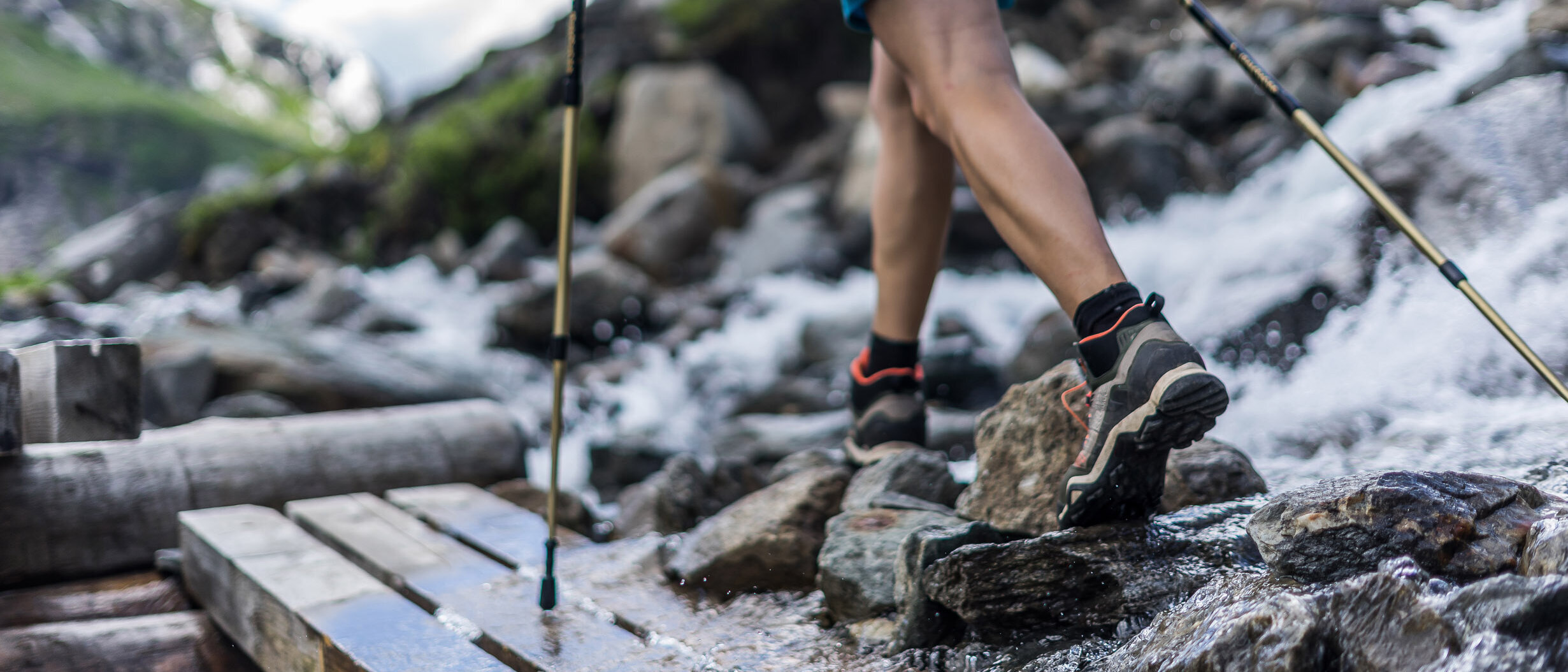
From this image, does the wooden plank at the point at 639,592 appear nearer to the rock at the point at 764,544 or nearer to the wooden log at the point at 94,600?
the rock at the point at 764,544

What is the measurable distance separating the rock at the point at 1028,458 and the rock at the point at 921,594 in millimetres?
240

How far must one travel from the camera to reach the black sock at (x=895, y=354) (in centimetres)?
227

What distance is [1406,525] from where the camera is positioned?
1.19m

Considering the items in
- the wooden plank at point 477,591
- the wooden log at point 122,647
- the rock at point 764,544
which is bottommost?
the wooden log at point 122,647

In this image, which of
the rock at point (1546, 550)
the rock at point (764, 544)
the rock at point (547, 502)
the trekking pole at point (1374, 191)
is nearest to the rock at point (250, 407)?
the rock at point (547, 502)

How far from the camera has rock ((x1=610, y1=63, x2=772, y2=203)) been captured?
11367 millimetres

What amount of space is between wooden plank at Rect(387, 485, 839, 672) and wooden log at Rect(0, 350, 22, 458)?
85 centimetres

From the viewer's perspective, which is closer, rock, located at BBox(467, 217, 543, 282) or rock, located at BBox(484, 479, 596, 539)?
rock, located at BBox(484, 479, 596, 539)

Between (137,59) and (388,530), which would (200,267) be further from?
(137,59)

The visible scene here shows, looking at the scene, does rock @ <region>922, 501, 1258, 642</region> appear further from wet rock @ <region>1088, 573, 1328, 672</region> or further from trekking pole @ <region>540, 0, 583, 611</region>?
trekking pole @ <region>540, 0, 583, 611</region>

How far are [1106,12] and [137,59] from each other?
9571 centimetres

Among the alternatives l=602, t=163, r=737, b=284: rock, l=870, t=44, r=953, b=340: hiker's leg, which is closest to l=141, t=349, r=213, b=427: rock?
l=870, t=44, r=953, b=340: hiker's leg

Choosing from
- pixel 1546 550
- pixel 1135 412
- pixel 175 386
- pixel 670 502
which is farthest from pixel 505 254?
pixel 1546 550

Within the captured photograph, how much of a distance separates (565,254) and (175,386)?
3.55 m
